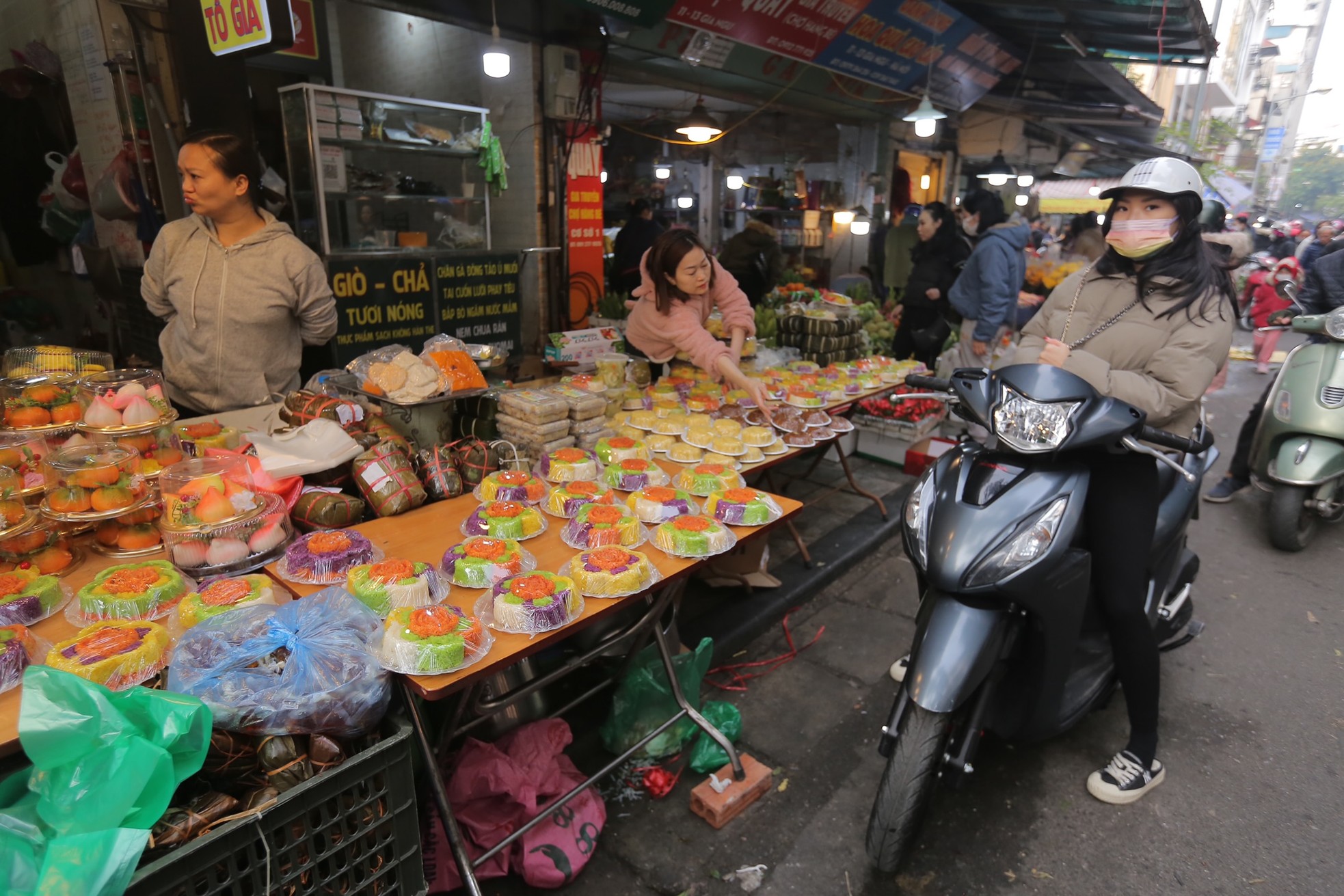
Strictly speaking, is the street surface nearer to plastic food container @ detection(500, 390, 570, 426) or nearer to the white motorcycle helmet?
plastic food container @ detection(500, 390, 570, 426)

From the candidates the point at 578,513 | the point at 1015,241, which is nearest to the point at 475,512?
the point at 578,513

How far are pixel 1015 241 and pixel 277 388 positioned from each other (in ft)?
18.1

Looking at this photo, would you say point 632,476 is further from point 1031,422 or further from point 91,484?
point 91,484

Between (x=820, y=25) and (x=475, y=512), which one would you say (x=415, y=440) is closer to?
(x=475, y=512)

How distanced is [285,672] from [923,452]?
4.90 m

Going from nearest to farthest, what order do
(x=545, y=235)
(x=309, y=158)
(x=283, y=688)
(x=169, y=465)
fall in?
(x=283, y=688) → (x=169, y=465) → (x=309, y=158) → (x=545, y=235)

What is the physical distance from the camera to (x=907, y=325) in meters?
6.98

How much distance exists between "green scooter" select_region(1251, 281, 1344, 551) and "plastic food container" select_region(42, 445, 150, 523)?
577 centimetres

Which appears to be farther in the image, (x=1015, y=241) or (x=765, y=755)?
(x=1015, y=241)

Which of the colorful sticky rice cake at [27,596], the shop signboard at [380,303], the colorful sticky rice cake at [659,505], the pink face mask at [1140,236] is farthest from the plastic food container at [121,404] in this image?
the pink face mask at [1140,236]

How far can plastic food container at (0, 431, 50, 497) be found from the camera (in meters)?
2.08

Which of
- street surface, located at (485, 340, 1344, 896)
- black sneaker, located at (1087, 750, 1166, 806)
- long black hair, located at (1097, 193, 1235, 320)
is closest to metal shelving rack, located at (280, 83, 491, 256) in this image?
street surface, located at (485, 340, 1344, 896)

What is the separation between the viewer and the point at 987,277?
5922 millimetres

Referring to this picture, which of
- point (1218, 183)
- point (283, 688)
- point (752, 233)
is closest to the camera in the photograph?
point (283, 688)
